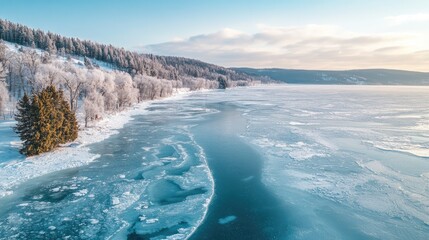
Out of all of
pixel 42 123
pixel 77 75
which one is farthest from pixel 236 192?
pixel 77 75

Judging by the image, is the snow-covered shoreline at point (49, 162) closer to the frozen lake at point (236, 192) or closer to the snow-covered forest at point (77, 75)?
the frozen lake at point (236, 192)

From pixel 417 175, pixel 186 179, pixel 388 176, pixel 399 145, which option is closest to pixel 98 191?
pixel 186 179

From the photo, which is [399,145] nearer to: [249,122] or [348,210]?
[348,210]

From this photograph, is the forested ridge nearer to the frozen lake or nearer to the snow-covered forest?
the snow-covered forest

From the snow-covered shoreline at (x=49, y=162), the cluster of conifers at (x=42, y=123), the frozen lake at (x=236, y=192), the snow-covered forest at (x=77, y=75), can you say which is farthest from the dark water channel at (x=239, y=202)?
the snow-covered forest at (x=77, y=75)

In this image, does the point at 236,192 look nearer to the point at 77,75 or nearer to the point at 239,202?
the point at 239,202

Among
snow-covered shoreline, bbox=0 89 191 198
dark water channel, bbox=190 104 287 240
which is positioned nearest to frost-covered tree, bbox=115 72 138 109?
snow-covered shoreline, bbox=0 89 191 198
